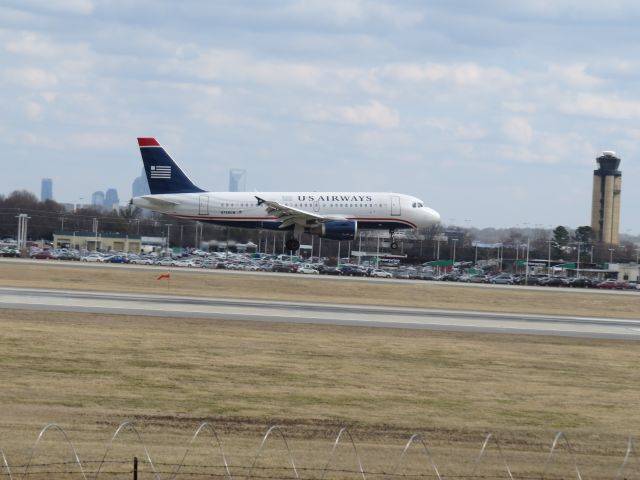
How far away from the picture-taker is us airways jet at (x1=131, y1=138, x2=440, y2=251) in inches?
2813

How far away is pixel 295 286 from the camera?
64188 mm

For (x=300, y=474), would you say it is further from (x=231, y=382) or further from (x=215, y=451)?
(x=231, y=382)

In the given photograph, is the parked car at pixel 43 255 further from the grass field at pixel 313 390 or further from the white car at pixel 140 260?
the grass field at pixel 313 390

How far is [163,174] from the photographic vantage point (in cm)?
7450

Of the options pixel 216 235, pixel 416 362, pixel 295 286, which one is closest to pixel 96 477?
pixel 416 362

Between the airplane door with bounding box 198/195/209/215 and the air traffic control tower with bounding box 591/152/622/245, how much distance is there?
388 ft

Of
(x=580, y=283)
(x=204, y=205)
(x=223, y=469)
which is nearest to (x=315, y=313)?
(x=223, y=469)

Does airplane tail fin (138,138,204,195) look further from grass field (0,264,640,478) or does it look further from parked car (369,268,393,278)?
grass field (0,264,640,478)

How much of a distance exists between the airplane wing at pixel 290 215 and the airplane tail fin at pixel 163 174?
5832 millimetres

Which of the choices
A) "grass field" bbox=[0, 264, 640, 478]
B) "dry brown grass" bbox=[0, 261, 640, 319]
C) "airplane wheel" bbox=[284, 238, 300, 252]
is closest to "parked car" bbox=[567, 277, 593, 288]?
"dry brown grass" bbox=[0, 261, 640, 319]

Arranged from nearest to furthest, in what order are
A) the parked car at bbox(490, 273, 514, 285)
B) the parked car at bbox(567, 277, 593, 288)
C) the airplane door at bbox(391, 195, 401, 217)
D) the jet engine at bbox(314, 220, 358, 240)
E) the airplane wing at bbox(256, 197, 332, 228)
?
the airplane wing at bbox(256, 197, 332, 228), the jet engine at bbox(314, 220, 358, 240), the airplane door at bbox(391, 195, 401, 217), the parked car at bbox(567, 277, 593, 288), the parked car at bbox(490, 273, 514, 285)

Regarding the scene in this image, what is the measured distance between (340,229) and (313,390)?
45.0 meters

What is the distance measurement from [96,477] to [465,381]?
1407 cm

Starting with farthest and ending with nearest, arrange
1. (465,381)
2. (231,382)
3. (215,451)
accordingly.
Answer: (465,381)
(231,382)
(215,451)
